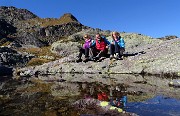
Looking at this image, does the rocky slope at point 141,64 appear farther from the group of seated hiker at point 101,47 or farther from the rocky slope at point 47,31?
the rocky slope at point 47,31

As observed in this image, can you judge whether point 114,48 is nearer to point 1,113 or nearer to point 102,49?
point 102,49

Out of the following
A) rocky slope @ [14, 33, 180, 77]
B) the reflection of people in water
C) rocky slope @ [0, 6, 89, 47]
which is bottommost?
the reflection of people in water

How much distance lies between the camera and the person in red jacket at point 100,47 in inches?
1319

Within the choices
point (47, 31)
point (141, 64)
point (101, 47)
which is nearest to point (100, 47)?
point (101, 47)

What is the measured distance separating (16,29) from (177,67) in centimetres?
17092

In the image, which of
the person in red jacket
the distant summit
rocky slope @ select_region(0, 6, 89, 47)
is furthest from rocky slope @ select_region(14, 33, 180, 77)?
the distant summit

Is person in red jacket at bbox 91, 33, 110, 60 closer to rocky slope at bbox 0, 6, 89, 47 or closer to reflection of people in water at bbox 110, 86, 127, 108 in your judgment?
reflection of people in water at bbox 110, 86, 127, 108

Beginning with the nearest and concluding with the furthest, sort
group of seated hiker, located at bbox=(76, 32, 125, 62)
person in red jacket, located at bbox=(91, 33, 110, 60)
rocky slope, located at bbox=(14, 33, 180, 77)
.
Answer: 1. rocky slope, located at bbox=(14, 33, 180, 77)
2. group of seated hiker, located at bbox=(76, 32, 125, 62)
3. person in red jacket, located at bbox=(91, 33, 110, 60)

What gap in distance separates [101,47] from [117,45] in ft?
9.29

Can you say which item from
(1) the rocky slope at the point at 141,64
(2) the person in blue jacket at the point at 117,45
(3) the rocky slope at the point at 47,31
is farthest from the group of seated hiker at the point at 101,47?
(3) the rocky slope at the point at 47,31

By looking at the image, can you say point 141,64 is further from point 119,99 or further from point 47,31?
point 47,31

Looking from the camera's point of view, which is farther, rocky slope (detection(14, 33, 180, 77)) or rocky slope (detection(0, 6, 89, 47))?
rocky slope (detection(0, 6, 89, 47))

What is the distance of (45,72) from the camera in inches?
1654

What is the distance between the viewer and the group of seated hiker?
31.9 meters
